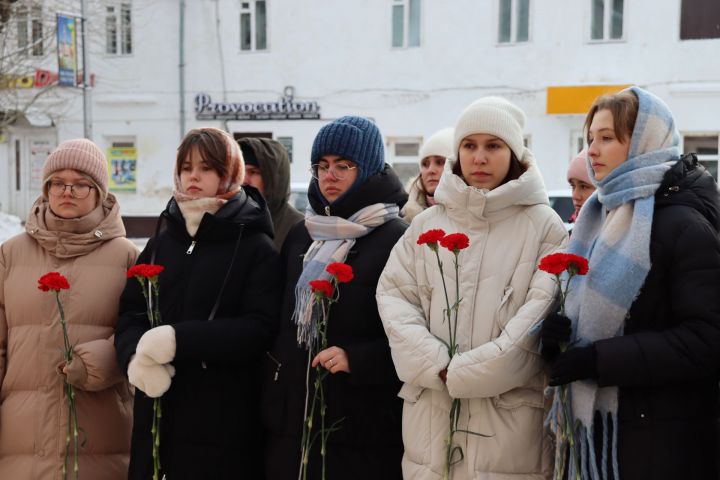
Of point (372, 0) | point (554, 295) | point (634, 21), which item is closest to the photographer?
point (554, 295)

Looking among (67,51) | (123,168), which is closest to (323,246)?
(67,51)

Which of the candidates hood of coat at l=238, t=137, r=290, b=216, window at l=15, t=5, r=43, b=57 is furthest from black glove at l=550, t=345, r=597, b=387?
window at l=15, t=5, r=43, b=57

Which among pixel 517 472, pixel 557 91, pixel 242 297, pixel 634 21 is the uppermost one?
pixel 634 21

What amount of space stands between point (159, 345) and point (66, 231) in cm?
72

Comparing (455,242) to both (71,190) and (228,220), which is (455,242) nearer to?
(228,220)

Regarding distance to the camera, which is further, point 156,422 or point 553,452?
point 156,422

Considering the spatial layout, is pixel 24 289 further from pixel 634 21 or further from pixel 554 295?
pixel 634 21

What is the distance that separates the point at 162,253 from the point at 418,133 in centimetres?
→ 1503

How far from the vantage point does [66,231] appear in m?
3.28

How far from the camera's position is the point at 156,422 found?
9.87ft

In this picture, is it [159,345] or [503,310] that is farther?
[159,345]

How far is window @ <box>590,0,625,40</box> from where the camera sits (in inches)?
648

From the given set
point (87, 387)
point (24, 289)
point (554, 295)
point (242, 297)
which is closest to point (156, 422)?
point (87, 387)

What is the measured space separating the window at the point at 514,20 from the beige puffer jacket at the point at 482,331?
14868 mm
